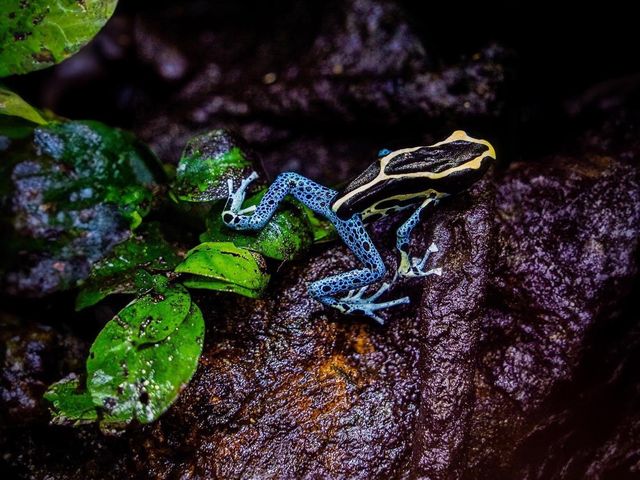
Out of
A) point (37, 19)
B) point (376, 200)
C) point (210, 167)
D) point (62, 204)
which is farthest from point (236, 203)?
point (37, 19)

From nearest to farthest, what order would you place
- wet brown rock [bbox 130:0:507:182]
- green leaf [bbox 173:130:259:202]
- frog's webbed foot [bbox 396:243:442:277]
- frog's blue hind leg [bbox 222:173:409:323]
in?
1. frog's webbed foot [bbox 396:243:442:277]
2. frog's blue hind leg [bbox 222:173:409:323]
3. green leaf [bbox 173:130:259:202]
4. wet brown rock [bbox 130:0:507:182]

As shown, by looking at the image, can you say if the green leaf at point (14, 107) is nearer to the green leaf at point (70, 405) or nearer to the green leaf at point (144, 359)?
the green leaf at point (144, 359)

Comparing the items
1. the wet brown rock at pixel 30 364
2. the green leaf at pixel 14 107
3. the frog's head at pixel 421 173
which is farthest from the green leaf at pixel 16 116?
the frog's head at pixel 421 173

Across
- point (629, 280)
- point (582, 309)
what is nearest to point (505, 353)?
point (582, 309)

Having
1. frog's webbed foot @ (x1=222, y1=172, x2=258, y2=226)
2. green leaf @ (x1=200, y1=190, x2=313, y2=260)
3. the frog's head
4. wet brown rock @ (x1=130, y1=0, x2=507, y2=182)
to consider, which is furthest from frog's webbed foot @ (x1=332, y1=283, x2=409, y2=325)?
wet brown rock @ (x1=130, y1=0, x2=507, y2=182)

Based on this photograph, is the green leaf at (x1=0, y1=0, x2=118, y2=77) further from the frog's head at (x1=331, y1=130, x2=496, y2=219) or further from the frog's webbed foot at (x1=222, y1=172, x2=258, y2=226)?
the frog's head at (x1=331, y1=130, x2=496, y2=219)

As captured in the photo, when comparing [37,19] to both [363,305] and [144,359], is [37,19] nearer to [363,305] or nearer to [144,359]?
[144,359]

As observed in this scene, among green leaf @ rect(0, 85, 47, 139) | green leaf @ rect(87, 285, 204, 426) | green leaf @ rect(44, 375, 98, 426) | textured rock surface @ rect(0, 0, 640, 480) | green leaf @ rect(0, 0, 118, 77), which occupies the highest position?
green leaf @ rect(0, 0, 118, 77)

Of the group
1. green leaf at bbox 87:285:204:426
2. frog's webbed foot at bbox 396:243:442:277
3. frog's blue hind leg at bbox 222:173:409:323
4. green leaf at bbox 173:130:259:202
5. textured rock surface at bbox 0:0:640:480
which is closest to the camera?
green leaf at bbox 87:285:204:426
